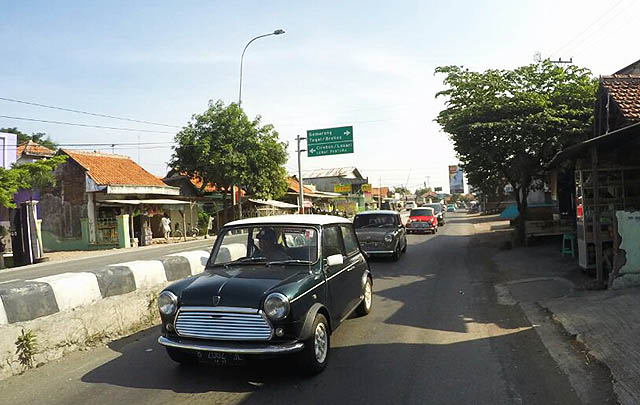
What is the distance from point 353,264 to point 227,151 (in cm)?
2536

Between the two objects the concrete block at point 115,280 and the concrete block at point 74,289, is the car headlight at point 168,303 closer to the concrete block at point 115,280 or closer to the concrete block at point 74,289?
the concrete block at point 74,289

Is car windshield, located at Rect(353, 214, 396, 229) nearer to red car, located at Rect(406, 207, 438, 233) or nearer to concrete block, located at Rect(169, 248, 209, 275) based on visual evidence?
concrete block, located at Rect(169, 248, 209, 275)

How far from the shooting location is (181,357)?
190 inches

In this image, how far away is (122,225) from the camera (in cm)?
2584

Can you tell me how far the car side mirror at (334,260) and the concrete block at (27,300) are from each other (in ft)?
10.7

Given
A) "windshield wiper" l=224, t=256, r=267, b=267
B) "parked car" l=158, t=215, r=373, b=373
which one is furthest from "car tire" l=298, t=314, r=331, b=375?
"windshield wiper" l=224, t=256, r=267, b=267

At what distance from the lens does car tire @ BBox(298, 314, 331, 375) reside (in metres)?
4.51

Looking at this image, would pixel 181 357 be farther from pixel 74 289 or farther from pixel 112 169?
pixel 112 169

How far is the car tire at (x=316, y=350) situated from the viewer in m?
4.51

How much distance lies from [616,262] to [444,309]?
3.11 meters

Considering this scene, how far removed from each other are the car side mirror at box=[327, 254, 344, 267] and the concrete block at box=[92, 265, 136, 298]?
3.12 metres

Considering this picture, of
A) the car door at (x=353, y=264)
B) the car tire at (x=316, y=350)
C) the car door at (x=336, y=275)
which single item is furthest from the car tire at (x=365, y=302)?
the car tire at (x=316, y=350)

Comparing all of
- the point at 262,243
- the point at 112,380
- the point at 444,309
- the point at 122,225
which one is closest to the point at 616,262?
the point at 444,309

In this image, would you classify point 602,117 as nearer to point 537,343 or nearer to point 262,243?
point 537,343
